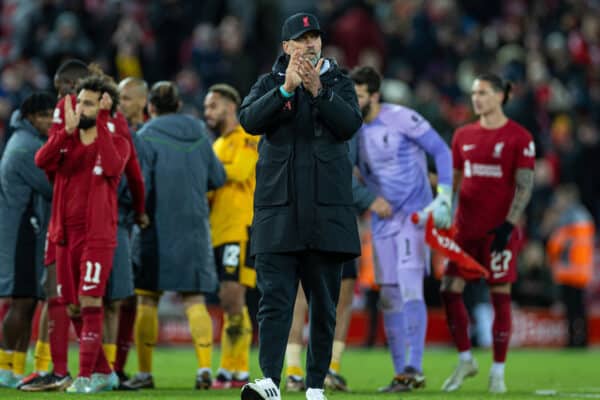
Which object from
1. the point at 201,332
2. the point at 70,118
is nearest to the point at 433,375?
the point at 201,332

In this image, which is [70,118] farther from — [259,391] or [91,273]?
[259,391]

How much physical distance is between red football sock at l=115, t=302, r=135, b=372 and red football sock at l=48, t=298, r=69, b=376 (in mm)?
1093

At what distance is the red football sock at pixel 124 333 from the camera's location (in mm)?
11734

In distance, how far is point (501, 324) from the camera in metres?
11.9

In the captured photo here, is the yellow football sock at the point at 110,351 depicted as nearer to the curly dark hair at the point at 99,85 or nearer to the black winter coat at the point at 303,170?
the curly dark hair at the point at 99,85

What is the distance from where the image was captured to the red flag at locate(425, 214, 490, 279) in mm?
11773

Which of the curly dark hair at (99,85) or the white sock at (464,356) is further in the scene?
the white sock at (464,356)

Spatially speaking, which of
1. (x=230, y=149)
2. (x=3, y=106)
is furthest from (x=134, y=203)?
(x=3, y=106)

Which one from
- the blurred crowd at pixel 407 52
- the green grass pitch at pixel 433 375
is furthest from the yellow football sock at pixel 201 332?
the blurred crowd at pixel 407 52

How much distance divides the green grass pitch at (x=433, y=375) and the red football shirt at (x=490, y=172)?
4.79ft

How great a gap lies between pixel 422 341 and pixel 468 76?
13.9 metres

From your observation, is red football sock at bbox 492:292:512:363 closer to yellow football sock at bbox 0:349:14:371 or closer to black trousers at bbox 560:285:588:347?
yellow football sock at bbox 0:349:14:371

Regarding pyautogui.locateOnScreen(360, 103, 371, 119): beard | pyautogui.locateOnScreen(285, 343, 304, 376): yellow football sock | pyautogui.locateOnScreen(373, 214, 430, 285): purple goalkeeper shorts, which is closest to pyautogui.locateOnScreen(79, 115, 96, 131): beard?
pyautogui.locateOnScreen(285, 343, 304, 376): yellow football sock

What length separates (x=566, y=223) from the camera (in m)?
20.8
